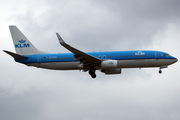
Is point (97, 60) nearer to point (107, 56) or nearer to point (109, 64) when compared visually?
point (109, 64)

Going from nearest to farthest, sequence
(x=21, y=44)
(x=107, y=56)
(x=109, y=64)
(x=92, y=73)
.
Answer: (x=109, y=64)
(x=107, y=56)
(x=92, y=73)
(x=21, y=44)

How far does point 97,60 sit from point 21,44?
48.2 ft

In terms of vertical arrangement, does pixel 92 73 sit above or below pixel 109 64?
below

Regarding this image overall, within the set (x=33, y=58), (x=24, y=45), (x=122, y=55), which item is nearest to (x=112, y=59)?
(x=122, y=55)

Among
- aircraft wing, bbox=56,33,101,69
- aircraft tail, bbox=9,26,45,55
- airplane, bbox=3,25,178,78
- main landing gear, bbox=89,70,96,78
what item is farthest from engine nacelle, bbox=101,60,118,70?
aircraft tail, bbox=9,26,45,55

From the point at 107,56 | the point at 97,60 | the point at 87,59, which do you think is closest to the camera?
the point at 87,59

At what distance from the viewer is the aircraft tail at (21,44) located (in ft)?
147

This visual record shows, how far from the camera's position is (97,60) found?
131ft

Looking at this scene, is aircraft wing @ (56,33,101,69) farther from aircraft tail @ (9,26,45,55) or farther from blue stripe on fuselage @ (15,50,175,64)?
aircraft tail @ (9,26,45,55)

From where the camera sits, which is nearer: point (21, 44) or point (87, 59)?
point (87, 59)

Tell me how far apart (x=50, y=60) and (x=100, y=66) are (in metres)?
8.40

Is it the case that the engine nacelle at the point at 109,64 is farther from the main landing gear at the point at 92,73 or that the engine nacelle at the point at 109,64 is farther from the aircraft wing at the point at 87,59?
the main landing gear at the point at 92,73

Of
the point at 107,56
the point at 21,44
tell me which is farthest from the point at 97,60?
the point at 21,44

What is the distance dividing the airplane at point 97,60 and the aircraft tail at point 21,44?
12.4 inches
